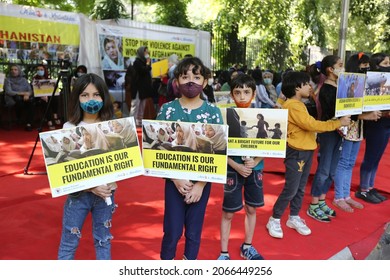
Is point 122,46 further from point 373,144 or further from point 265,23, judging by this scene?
point 265,23

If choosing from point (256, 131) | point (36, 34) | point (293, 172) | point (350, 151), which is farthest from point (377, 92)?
point (36, 34)

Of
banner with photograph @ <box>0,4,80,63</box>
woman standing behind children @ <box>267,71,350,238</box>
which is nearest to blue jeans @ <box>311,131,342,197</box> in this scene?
woman standing behind children @ <box>267,71,350,238</box>

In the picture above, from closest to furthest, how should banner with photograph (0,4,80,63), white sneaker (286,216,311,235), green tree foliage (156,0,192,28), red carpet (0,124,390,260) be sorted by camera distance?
red carpet (0,124,390,260), white sneaker (286,216,311,235), banner with photograph (0,4,80,63), green tree foliage (156,0,192,28)

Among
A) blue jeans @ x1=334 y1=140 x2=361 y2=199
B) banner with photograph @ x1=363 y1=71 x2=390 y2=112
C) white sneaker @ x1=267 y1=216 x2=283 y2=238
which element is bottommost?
white sneaker @ x1=267 y1=216 x2=283 y2=238

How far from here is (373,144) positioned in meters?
4.88

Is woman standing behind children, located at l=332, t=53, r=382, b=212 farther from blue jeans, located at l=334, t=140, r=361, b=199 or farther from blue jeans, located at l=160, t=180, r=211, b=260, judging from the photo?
blue jeans, located at l=160, t=180, r=211, b=260

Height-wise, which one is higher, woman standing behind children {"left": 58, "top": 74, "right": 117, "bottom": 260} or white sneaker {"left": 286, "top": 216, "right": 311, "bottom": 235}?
woman standing behind children {"left": 58, "top": 74, "right": 117, "bottom": 260}

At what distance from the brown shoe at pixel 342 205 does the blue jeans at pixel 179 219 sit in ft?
8.03

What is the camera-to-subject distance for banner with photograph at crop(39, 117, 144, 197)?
90.4 inches

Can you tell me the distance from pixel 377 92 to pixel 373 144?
30.4 inches

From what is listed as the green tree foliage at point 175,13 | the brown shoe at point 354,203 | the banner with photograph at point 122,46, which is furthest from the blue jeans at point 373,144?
the green tree foliage at point 175,13

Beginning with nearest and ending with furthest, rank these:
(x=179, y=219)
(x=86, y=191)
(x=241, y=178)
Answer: (x=86, y=191)
(x=179, y=219)
(x=241, y=178)

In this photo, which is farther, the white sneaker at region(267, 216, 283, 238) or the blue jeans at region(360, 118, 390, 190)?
the blue jeans at region(360, 118, 390, 190)

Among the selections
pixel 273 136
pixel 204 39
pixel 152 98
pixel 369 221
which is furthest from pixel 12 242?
pixel 204 39
